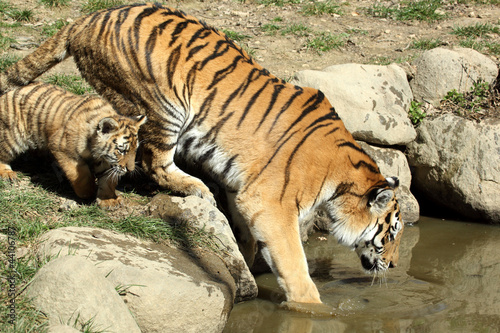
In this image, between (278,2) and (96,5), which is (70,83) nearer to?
(96,5)

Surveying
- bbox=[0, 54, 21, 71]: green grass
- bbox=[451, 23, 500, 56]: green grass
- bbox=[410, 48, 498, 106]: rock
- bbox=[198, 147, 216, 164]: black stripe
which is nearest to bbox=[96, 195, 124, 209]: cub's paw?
bbox=[198, 147, 216, 164]: black stripe

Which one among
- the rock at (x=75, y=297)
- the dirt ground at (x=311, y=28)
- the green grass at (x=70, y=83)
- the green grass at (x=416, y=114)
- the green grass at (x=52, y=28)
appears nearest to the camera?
the rock at (x=75, y=297)

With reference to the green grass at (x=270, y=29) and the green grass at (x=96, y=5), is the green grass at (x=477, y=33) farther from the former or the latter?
the green grass at (x=96, y=5)

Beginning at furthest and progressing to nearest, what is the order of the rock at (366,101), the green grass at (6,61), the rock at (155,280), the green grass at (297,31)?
the green grass at (297,31), the green grass at (6,61), the rock at (366,101), the rock at (155,280)

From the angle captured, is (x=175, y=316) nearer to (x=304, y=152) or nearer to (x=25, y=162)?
(x=304, y=152)

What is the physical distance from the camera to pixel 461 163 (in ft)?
21.4

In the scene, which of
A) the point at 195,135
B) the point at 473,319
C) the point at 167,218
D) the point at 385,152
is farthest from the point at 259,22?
the point at 473,319

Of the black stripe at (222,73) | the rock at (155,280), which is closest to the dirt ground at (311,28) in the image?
the black stripe at (222,73)

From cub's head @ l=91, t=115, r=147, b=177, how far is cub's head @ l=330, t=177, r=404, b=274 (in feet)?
5.85

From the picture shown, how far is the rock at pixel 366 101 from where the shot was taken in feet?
20.8

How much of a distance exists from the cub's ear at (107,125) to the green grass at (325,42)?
15.2 ft

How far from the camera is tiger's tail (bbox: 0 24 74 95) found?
15.7ft

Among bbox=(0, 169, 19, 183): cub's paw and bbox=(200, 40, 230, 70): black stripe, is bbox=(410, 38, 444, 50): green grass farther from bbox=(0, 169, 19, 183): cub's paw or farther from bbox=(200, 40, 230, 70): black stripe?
bbox=(0, 169, 19, 183): cub's paw

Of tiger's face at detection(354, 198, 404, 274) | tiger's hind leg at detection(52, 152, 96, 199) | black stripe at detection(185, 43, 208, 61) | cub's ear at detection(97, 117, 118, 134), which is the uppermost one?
black stripe at detection(185, 43, 208, 61)
